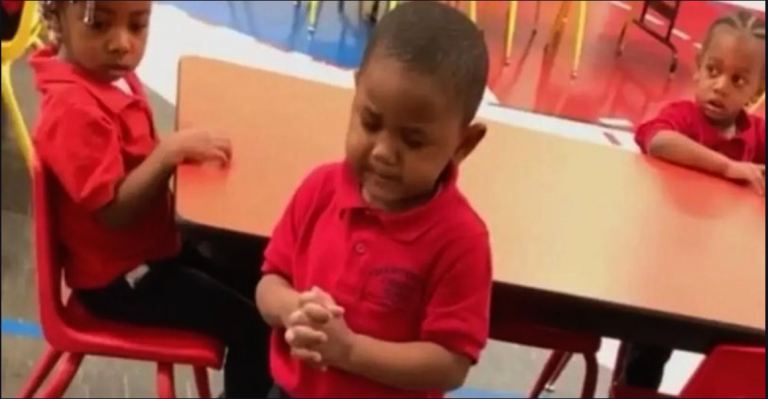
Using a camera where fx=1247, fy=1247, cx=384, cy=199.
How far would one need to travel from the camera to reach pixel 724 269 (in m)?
1.75

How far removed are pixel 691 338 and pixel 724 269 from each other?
160 millimetres

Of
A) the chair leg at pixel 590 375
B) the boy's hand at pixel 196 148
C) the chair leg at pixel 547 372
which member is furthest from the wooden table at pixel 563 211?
the chair leg at pixel 547 372

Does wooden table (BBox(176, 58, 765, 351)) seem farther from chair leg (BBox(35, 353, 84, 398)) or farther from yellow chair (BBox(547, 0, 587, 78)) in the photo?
yellow chair (BBox(547, 0, 587, 78))

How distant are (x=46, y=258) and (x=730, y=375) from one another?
952mm

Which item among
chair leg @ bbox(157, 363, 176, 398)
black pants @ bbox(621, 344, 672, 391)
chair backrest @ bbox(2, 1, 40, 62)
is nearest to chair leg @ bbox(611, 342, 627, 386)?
black pants @ bbox(621, 344, 672, 391)

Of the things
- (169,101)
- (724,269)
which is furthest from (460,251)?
(169,101)

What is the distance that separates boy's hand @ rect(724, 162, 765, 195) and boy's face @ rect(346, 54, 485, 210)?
88cm

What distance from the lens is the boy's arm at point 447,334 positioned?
135cm

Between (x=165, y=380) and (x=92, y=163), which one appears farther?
(x=165, y=380)

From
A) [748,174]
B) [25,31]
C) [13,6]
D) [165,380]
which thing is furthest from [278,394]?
[13,6]

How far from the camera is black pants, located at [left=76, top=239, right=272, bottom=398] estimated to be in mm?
1879

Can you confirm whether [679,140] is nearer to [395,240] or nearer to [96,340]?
[395,240]

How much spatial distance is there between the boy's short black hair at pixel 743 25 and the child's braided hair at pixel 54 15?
104cm

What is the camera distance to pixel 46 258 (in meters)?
1.77
